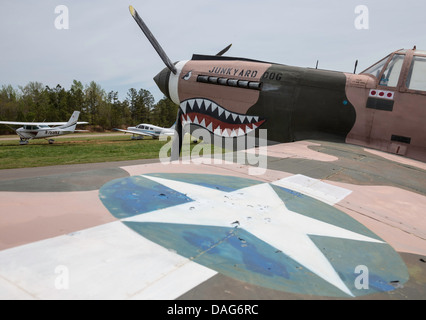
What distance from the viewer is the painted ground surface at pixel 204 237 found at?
1.05 meters

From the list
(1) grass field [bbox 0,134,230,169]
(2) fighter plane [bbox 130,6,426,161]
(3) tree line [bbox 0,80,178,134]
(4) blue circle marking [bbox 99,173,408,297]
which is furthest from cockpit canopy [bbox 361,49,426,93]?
(3) tree line [bbox 0,80,178,134]

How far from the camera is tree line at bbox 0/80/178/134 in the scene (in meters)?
54.8

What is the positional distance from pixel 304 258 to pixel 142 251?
0.82m

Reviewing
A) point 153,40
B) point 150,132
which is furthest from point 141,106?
point 153,40

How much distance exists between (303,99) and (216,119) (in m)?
2.20

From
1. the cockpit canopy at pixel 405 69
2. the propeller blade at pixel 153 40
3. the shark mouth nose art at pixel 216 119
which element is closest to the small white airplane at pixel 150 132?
the propeller blade at pixel 153 40

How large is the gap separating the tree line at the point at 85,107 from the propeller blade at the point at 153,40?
177 ft

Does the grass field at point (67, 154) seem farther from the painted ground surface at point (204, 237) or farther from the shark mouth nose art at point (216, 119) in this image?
the painted ground surface at point (204, 237)

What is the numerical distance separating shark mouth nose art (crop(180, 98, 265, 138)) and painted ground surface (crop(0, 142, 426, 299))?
3894 millimetres

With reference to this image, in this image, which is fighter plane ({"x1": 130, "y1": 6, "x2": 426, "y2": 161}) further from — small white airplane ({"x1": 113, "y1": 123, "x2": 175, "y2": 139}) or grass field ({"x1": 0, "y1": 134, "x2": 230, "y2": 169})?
small white airplane ({"x1": 113, "y1": 123, "x2": 175, "y2": 139})

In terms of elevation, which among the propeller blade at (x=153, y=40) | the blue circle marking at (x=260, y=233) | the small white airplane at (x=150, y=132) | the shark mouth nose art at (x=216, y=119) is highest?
the propeller blade at (x=153, y=40)

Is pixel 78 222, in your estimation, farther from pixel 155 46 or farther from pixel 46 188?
pixel 155 46

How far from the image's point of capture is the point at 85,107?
213 feet

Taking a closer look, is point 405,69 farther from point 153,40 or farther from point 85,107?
point 85,107
